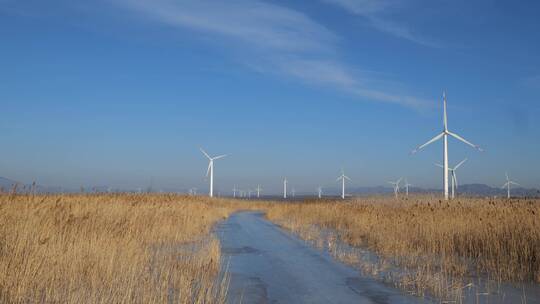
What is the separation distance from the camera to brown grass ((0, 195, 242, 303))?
24.4ft

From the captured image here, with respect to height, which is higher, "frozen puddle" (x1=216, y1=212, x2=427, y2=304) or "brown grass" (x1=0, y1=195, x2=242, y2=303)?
"brown grass" (x1=0, y1=195, x2=242, y2=303)

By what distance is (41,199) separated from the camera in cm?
1402

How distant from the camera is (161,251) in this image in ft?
44.9

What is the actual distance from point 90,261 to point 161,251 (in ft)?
13.5

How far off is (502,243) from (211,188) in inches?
2054

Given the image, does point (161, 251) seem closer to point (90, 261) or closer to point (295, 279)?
point (90, 261)

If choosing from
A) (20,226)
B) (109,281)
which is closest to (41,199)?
(20,226)

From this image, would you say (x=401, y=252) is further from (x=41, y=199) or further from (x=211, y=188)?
(x=211, y=188)

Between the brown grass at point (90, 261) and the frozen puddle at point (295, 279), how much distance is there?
1.92 ft

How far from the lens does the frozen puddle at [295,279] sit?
8648 mm

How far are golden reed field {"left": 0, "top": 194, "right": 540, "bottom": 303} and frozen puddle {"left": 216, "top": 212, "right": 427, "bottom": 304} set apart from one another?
51 cm

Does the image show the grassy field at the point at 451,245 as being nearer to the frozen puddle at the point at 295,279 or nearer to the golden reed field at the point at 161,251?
the golden reed field at the point at 161,251

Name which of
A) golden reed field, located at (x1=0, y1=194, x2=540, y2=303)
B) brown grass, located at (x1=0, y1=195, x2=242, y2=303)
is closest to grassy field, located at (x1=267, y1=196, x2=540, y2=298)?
golden reed field, located at (x1=0, y1=194, x2=540, y2=303)

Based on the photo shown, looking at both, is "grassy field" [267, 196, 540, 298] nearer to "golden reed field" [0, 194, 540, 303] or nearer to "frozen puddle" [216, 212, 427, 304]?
"golden reed field" [0, 194, 540, 303]
